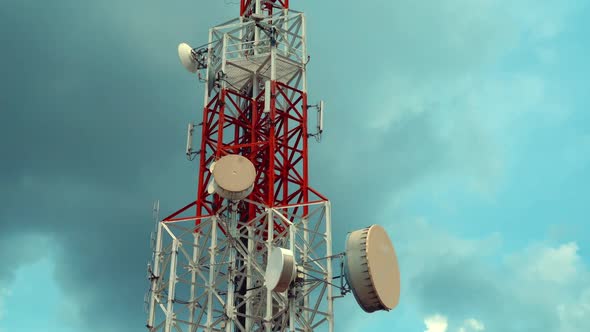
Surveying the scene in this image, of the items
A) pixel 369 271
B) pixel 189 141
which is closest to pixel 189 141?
pixel 189 141

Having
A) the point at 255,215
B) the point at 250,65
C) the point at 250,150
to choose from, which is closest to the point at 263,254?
the point at 255,215

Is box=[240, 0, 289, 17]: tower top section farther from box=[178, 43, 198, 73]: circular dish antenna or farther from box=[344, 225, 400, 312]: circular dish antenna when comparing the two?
box=[344, 225, 400, 312]: circular dish antenna

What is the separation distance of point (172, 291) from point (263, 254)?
641cm

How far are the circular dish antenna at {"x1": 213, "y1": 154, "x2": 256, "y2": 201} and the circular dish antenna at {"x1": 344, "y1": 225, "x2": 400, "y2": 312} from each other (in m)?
8.42

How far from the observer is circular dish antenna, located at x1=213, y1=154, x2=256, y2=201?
2175 inches

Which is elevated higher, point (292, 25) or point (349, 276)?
point (292, 25)

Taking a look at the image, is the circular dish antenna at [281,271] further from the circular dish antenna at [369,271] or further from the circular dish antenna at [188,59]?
the circular dish antenna at [188,59]

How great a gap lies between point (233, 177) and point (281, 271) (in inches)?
320

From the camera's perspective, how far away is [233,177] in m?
55.5

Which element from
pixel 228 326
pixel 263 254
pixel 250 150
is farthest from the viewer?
pixel 250 150

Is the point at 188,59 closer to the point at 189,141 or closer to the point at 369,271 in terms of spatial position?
the point at 189,141

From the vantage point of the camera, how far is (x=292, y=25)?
214 feet

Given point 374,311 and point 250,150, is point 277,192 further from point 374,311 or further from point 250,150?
point 374,311

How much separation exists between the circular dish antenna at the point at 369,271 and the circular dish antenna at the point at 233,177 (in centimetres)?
842
